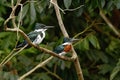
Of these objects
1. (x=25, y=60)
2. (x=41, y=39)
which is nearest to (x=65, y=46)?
(x=41, y=39)

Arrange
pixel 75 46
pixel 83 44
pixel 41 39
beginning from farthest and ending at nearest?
pixel 75 46, pixel 83 44, pixel 41 39

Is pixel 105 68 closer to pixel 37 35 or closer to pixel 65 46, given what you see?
pixel 65 46

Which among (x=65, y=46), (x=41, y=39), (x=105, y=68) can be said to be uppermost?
(x=41, y=39)

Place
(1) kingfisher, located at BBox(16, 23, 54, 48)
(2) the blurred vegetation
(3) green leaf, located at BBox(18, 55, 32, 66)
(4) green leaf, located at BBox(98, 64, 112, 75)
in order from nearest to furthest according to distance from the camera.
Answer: (1) kingfisher, located at BBox(16, 23, 54, 48), (2) the blurred vegetation, (3) green leaf, located at BBox(18, 55, 32, 66), (4) green leaf, located at BBox(98, 64, 112, 75)

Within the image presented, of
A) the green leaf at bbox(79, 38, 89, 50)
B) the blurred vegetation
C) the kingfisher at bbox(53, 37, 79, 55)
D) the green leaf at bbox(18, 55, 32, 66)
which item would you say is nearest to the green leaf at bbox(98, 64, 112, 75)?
the blurred vegetation

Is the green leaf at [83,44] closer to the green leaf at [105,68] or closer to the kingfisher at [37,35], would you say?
the green leaf at [105,68]

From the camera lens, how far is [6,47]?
4.38 m

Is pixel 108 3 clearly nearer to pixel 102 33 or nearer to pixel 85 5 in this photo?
pixel 85 5

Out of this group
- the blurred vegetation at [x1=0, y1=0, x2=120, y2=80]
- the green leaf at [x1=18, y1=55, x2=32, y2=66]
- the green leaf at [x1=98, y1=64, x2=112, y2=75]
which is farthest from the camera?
the green leaf at [x1=98, y1=64, x2=112, y2=75]

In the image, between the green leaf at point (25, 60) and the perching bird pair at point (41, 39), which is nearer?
the perching bird pair at point (41, 39)

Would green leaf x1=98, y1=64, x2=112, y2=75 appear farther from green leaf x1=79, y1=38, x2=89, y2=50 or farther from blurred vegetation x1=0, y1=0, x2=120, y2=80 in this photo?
green leaf x1=79, y1=38, x2=89, y2=50

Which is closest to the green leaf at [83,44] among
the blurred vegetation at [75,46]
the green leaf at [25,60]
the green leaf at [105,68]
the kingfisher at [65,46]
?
the blurred vegetation at [75,46]

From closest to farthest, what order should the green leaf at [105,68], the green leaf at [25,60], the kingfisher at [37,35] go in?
the kingfisher at [37,35]
the green leaf at [25,60]
the green leaf at [105,68]

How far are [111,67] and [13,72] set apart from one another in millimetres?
1065
